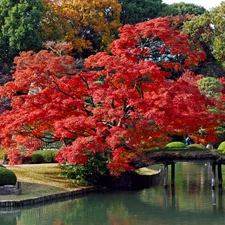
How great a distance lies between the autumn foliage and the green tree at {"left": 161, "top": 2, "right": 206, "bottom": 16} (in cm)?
2836

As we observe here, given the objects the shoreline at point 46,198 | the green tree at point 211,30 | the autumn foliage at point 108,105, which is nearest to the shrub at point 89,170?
the autumn foliage at point 108,105

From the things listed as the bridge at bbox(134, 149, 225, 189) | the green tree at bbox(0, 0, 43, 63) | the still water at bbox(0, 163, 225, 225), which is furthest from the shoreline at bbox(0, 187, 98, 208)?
the green tree at bbox(0, 0, 43, 63)

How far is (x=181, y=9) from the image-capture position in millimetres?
55062

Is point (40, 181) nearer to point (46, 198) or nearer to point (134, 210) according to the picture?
point (46, 198)

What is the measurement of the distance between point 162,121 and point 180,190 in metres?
4.84

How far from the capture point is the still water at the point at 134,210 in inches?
731

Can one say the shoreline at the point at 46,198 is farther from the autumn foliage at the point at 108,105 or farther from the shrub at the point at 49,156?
the shrub at the point at 49,156

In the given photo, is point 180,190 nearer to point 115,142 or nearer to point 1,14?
point 115,142

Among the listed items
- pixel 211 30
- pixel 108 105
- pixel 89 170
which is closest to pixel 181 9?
pixel 211 30

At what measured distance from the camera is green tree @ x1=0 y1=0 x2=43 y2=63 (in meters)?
42.8

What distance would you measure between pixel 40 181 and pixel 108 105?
4.73 metres

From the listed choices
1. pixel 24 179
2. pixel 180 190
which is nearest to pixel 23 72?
pixel 24 179

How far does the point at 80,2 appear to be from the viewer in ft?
159

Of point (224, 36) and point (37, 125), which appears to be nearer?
point (37, 125)
